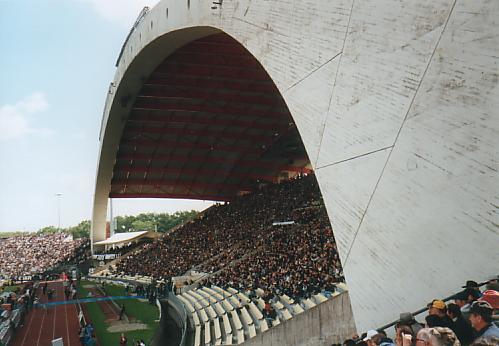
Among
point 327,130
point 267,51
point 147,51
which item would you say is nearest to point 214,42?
point 147,51

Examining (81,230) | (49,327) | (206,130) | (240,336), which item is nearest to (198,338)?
(240,336)

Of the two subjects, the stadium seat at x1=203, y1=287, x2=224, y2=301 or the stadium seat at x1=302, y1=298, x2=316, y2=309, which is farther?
the stadium seat at x1=203, y1=287, x2=224, y2=301

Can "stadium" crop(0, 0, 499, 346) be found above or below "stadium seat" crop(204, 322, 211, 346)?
above

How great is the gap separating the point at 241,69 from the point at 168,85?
5.12 m

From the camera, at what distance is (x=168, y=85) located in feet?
95.8

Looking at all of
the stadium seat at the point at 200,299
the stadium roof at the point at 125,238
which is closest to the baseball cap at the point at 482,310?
the stadium seat at the point at 200,299

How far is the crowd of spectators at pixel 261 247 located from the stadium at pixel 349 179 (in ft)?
0.55

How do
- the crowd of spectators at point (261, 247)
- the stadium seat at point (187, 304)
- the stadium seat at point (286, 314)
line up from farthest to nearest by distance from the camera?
the stadium seat at point (187, 304)
the crowd of spectators at point (261, 247)
the stadium seat at point (286, 314)

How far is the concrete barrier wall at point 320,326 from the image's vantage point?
10.1m

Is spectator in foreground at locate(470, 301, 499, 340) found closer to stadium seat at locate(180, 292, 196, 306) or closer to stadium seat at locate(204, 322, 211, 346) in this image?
stadium seat at locate(204, 322, 211, 346)

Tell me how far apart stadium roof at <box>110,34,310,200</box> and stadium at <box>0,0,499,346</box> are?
1.02 feet

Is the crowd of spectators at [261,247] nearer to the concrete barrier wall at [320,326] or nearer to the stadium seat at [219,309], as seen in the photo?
the stadium seat at [219,309]

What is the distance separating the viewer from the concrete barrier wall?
10.1m

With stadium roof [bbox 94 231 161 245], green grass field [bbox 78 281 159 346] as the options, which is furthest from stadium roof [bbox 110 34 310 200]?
green grass field [bbox 78 281 159 346]
